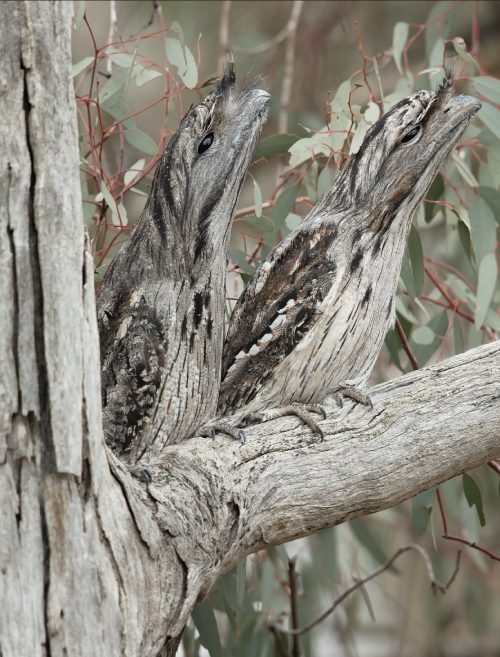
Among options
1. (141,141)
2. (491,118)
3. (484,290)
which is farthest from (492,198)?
(141,141)

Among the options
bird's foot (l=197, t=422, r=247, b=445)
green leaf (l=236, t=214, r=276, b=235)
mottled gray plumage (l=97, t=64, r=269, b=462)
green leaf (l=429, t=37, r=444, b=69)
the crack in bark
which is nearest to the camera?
the crack in bark

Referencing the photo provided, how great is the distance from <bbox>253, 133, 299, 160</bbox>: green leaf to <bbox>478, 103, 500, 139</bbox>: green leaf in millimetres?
584

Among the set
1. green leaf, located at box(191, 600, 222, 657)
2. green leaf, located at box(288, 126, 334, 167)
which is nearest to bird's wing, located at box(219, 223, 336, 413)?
green leaf, located at box(288, 126, 334, 167)

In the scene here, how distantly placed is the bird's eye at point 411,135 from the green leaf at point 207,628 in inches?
54.9

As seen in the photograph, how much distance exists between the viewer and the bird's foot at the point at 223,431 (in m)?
2.34

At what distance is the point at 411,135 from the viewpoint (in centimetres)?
272

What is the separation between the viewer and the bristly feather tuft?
105 inches

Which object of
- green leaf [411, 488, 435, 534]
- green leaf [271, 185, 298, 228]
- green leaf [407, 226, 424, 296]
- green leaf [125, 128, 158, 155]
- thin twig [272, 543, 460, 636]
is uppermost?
green leaf [125, 128, 158, 155]

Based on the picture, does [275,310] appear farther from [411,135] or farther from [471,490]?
Result: [471,490]

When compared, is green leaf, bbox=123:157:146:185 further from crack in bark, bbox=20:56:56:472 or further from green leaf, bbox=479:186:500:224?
crack in bark, bbox=20:56:56:472

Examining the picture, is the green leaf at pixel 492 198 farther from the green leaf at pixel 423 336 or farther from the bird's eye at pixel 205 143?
the bird's eye at pixel 205 143

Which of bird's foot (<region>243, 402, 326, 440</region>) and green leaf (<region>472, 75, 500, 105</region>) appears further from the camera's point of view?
green leaf (<region>472, 75, 500, 105</region>)

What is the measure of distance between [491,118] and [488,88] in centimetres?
12

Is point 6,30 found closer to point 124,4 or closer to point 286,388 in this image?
Result: point 286,388
